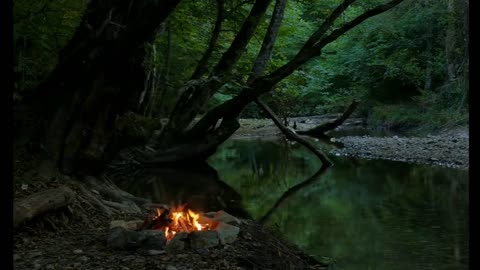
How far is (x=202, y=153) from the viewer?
52.9ft

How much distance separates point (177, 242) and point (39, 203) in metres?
1.63

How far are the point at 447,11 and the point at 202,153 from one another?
1656 centimetres

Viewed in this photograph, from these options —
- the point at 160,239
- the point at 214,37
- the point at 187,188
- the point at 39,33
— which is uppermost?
the point at 214,37

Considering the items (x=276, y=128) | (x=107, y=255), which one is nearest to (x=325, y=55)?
(x=276, y=128)

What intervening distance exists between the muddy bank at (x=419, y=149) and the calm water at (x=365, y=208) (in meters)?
0.83

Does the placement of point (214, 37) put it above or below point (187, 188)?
above

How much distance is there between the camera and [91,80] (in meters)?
8.36

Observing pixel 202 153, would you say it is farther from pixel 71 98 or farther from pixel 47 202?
pixel 47 202

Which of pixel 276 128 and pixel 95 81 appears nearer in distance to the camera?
pixel 95 81

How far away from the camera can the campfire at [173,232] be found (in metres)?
5.58

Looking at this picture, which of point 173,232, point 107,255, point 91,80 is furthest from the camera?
point 91,80

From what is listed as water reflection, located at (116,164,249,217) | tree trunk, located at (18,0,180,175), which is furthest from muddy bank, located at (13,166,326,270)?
water reflection, located at (116,164,249,217)

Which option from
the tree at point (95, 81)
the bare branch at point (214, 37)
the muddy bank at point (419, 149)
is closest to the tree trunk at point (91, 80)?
the tree at point (95, 81)

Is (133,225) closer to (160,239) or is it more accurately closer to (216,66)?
(160,239)
